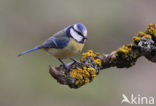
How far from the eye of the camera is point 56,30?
586 cm

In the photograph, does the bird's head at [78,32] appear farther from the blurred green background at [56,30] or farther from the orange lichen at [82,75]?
the blurred green background at [56,30]

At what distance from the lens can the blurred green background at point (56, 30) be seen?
5.10 m

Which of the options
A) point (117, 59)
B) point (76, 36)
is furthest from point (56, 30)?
point (117, 59)

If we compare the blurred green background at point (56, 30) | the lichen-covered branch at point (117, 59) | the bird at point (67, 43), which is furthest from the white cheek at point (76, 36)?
the blurred green background at point (56, 30)

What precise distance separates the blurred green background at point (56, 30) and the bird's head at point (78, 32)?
2.16 m

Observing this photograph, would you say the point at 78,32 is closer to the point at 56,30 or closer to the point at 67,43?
the point at 67,43

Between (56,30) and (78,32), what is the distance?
2.91 m

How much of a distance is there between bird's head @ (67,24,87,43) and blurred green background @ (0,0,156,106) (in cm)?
216

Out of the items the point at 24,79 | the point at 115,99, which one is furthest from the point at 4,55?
the point at 115,99

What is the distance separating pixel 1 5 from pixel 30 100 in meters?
2.24

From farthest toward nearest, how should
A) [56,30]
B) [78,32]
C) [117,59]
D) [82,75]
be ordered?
1. [56,30]
2. [78,32]
3. [117,59]
4. [82,75]

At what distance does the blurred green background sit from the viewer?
16.7 ft

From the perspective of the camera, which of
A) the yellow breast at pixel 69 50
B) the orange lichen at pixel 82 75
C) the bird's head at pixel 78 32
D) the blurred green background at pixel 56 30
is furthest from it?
the blurred green background at pixel 56 30

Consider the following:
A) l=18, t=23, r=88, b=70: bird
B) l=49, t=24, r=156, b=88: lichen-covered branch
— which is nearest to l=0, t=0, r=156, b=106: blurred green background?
l=18, t=23, r=88, b=70: bird
